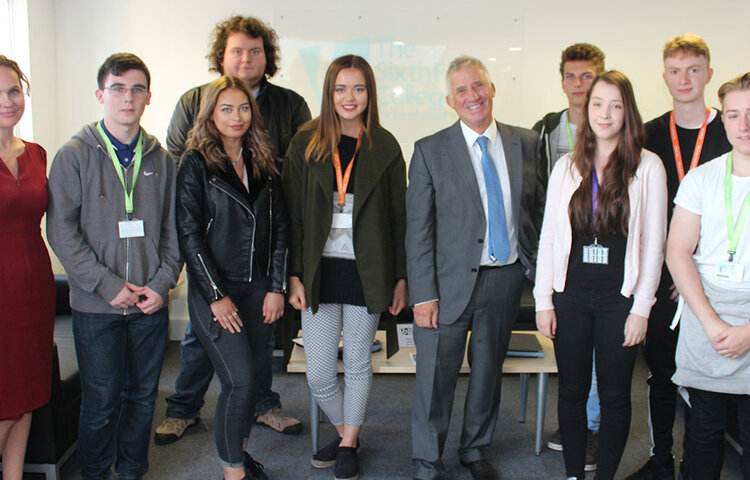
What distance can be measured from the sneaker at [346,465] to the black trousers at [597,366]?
0.91 m

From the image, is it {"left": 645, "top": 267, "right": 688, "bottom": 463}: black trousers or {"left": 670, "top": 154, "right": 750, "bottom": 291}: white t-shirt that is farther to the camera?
{"left": 645, "top": 267, "right": 688, "bottom": 463}: black trousers

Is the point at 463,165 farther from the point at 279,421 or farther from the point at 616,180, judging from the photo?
the point at 279,421

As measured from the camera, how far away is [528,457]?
9.84 ft

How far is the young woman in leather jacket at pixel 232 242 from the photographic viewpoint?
2312 millimetres

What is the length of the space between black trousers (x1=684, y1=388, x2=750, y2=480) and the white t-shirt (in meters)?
0.41

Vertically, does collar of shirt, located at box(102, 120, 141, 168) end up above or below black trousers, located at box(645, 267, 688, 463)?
above

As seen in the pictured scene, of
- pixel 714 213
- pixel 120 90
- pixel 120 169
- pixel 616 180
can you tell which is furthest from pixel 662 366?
pixel 120 90

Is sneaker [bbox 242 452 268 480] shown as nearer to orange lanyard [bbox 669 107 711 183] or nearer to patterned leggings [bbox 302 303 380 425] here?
patterned leggings [bbox 302 303 380 425]

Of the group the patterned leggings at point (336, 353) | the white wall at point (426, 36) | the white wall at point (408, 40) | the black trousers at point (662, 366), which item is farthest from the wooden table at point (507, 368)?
the white wall at point (426, 36)

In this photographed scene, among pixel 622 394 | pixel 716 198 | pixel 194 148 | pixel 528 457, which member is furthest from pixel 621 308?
pixel 194 148

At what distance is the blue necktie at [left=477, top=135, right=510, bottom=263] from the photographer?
2490mm

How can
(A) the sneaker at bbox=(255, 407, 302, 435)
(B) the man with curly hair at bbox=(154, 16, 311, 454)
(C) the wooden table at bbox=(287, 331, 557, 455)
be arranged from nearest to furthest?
(C) the wooden table at bbox=(287, 331, 557, 455) < (B) the man with curly hair at bbox=(154, 16, 311, 454) < (A) the sneaker at bbox=(255, 407, 302, 435)

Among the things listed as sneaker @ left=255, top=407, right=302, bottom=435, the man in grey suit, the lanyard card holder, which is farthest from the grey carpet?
the lanyard card holder

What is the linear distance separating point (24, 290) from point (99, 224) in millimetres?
342
